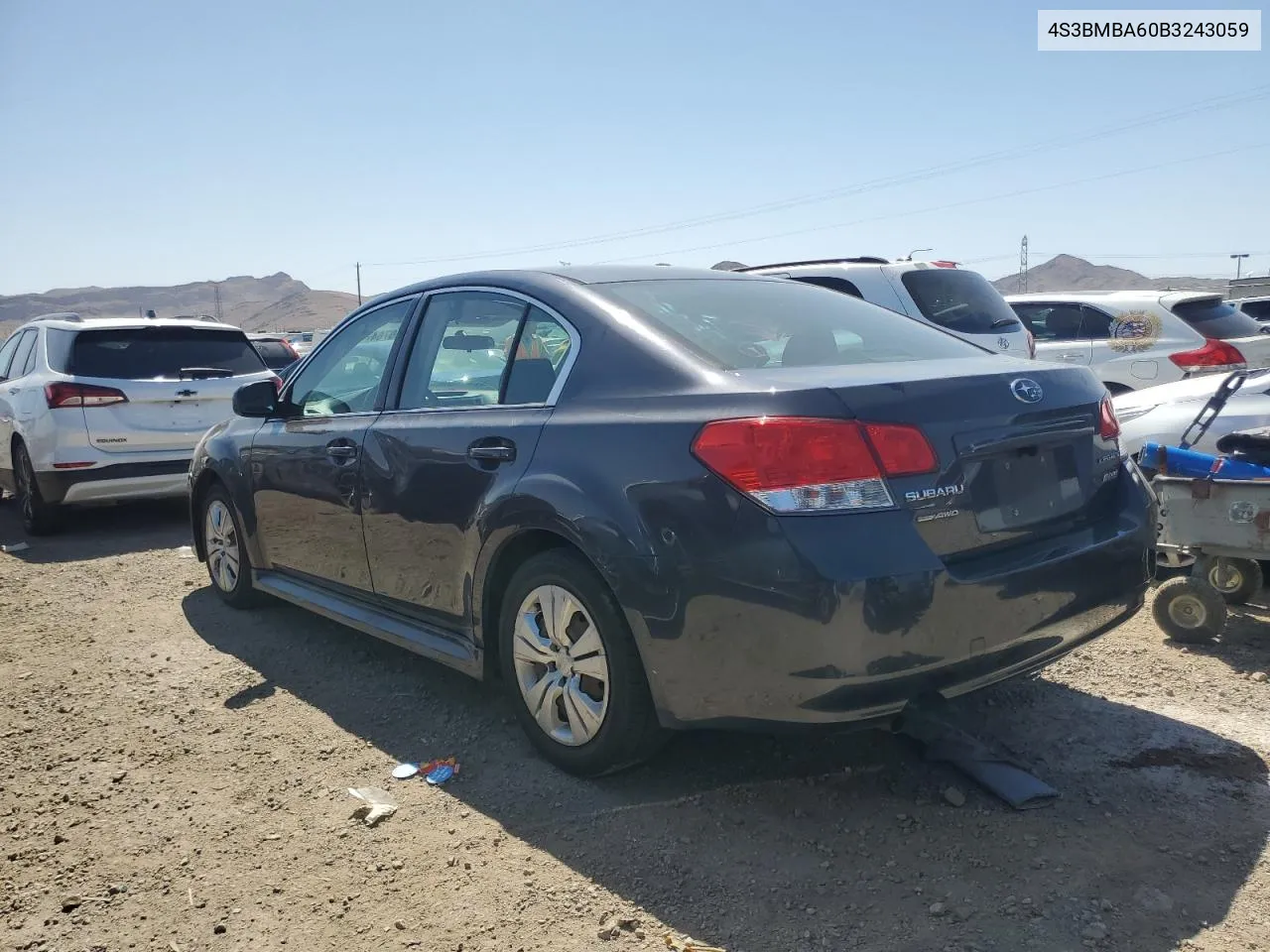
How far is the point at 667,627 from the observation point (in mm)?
2867

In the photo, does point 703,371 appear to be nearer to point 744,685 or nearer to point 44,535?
point 744,685

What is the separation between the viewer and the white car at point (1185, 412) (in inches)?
212

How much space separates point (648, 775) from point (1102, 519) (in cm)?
163

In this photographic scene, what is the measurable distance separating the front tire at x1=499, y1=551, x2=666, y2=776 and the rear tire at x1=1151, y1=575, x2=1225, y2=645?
2.57 meters

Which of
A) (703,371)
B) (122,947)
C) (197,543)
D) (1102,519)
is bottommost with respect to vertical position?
(122,947)

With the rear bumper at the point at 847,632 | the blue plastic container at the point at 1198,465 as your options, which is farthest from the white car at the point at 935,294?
the rear bumper at the point at 847,632

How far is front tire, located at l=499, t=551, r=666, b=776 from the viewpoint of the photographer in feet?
10.1

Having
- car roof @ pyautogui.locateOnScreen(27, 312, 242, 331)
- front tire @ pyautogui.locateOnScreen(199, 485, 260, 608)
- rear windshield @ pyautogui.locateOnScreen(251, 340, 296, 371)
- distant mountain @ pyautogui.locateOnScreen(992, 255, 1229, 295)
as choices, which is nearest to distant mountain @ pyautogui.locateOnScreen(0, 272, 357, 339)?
distant mountain @ pyautogui.locateOnScreen(992, 255, 1229, 295)

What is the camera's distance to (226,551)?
5.56 meters

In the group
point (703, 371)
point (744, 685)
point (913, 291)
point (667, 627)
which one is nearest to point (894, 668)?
point (744, 685)

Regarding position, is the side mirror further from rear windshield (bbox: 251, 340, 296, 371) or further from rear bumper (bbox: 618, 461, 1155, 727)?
rear windshield (bbox: 251, 340, 296, 371)

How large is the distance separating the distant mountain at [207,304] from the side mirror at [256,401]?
126234mm

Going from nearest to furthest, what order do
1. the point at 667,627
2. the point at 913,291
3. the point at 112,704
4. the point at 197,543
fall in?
the point at 667,627, the point at 112,704, the point at 197,543, the point at 913,291

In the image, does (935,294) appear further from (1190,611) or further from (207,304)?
(207,304)
